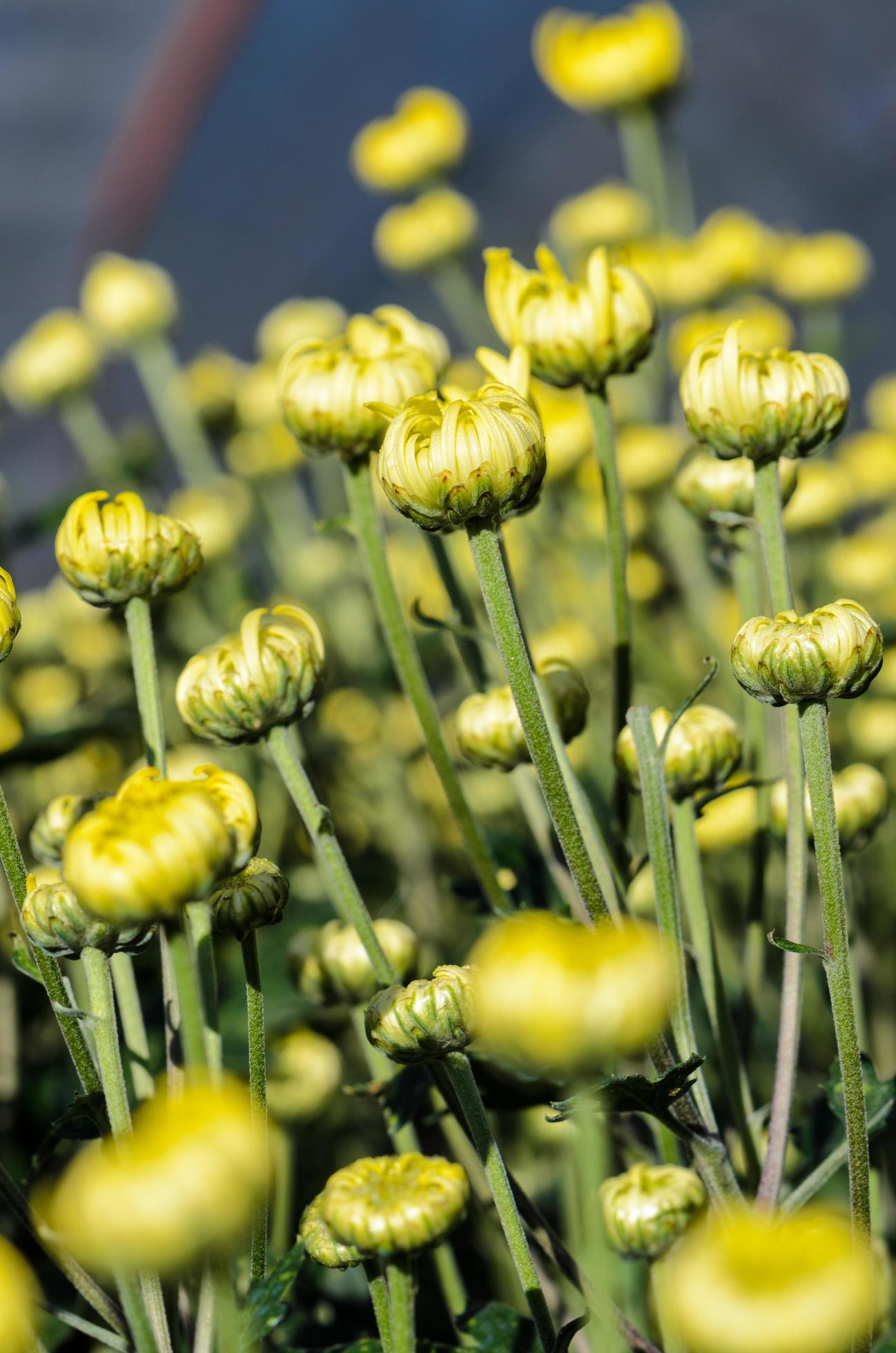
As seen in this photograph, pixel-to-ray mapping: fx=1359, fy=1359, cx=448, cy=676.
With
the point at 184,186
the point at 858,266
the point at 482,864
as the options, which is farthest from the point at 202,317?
the point at 482,864

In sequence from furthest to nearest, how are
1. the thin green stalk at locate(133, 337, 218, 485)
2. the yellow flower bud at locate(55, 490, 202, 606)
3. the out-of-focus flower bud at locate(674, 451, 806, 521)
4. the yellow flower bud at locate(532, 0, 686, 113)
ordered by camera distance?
the thin green stalk at locate(133, 337, 218, 485), the yellow flower bud at locate(532, 0, 686, 113), the out-of-focus flower bud at locate(674, 451, 806, 521), the yellow flower bud at locate(55, 490, 202, 606)

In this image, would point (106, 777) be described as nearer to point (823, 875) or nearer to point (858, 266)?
point (823, 875)

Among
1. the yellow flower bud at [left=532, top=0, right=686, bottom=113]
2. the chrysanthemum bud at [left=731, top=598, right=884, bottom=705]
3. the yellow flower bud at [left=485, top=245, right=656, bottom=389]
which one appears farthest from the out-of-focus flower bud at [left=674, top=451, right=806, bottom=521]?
the yellow flower bud at [left=532, top=0, right=686, bottom=113]

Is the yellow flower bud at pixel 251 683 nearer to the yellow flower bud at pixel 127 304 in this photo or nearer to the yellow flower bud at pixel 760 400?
the yellow flower bud at pixel 760 400

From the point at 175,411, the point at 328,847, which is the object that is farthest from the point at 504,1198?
the point at 175,411

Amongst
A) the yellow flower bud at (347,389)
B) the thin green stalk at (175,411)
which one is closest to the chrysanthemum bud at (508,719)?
the yellow flower bud at (347,389)

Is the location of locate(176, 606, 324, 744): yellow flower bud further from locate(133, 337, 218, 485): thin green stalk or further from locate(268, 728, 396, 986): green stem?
locate(133, 337, 218, 485): thin green stalk
